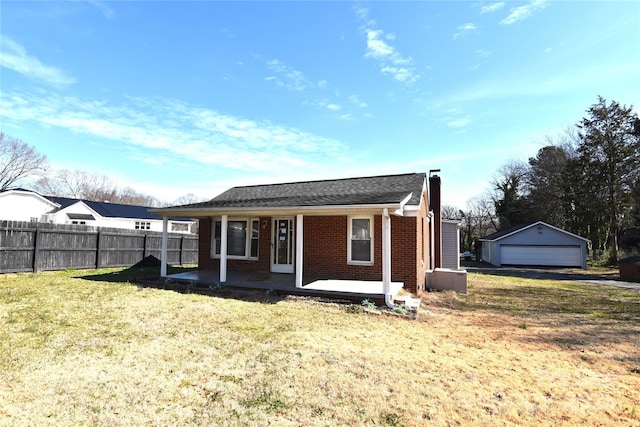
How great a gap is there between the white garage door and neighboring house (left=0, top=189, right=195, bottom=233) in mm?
30736

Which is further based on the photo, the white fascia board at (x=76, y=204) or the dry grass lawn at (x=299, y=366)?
the white fascia board at (x=76, y=204)

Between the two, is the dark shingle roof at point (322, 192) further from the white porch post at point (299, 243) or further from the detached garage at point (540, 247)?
the detached garage at point (540, 247)

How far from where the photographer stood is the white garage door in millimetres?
26906

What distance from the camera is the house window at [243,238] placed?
1212cm

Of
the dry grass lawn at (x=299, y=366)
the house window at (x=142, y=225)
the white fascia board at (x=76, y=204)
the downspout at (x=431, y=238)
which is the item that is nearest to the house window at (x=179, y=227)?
the house window at (x=142, y=225)

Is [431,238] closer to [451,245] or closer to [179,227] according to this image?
[451,245]

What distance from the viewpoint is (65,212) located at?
26281 mm

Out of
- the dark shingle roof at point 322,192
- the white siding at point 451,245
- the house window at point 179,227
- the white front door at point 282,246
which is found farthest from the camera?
the house window at point 179,227

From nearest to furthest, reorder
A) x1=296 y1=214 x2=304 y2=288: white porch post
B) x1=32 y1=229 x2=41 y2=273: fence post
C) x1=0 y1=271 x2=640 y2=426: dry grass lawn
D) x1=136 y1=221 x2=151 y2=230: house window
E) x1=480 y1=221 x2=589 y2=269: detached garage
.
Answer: x1=0 y1=271 x2=640 y2=426: dry grass lawn
x1=296 y1=214 x2=304 y2=288: white porch post
x1=32 y1=229 x2=41 y2=273: fence post
x1=480 y1=221 x2=589 y2=269: detached garage
x1=136 y1=221 x2=151 y2=230: house window

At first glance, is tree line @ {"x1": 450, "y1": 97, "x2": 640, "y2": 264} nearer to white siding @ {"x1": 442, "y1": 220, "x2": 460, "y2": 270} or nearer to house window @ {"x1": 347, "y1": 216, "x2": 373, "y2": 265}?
white siding @ {"x1": 442, "y1": 220, "x2": 460, "y2": 270}

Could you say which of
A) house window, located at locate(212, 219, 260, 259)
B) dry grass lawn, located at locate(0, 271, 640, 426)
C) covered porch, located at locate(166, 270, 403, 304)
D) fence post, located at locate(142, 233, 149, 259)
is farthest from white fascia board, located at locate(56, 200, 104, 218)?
dry grass lawn, located at locate(0, 271, 640, 426)

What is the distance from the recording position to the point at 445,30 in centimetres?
972

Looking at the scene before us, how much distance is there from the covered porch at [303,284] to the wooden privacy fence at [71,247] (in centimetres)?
600

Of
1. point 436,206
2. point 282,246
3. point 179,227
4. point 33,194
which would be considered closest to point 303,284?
point 282,246
